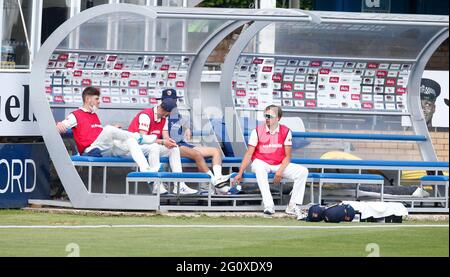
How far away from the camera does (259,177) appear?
708 inches

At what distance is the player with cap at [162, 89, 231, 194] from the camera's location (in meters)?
18.3

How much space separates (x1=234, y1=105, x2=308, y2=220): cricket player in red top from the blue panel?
2.61m

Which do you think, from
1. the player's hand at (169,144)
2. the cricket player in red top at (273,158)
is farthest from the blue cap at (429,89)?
the player's hand at (169,144)

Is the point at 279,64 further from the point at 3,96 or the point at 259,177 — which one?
the point at 3,96

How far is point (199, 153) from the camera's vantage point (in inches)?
731

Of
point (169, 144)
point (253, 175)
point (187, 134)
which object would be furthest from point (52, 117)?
point (253, 175)

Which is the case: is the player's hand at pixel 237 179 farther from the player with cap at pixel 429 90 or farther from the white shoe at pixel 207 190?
the player with cap at pixel 429 90

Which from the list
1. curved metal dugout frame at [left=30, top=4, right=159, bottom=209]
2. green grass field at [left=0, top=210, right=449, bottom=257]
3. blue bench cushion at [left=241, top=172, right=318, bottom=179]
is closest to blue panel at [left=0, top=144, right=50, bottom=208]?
curved metal dugout frame at [left=30, top=4, right=159, bottom=209]

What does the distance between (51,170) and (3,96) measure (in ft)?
3.85

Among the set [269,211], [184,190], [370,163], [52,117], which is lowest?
[269,211]

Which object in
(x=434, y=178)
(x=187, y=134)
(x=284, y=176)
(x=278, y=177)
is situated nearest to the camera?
(x=278, y=177)

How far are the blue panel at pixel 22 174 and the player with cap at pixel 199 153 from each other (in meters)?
1.72

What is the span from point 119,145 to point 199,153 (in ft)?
3.43

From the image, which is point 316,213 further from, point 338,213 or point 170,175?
point 170,175
